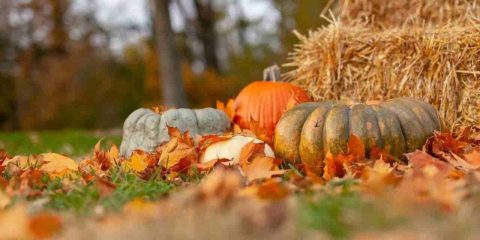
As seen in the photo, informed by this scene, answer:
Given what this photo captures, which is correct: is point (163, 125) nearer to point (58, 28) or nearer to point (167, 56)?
point (167, 56)

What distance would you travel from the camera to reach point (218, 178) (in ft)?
5.50

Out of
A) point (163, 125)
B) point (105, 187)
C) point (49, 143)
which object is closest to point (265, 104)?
point (163, 125)

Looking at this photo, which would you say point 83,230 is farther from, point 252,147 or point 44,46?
point 44,46

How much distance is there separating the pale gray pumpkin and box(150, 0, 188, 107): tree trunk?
4962mm

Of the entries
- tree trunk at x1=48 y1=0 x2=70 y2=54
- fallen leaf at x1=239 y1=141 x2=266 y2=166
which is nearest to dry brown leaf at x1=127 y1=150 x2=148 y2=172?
fallen leaf at x1=239 y1=141 x2=266 y2=166

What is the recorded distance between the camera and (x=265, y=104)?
3.95 meters

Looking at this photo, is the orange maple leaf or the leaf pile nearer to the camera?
the leaf pile

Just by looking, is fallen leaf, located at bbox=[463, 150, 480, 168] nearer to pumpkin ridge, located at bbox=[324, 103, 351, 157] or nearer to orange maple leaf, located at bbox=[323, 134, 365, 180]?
orange maple leaf, located at bbox=[323, 134, 365, 180]

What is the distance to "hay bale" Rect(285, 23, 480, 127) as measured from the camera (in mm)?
3852

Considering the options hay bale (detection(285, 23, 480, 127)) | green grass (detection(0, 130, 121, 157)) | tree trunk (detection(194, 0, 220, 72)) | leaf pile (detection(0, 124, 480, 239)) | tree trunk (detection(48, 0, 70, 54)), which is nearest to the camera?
leaf pile (detection(0, 124, 480, 239))

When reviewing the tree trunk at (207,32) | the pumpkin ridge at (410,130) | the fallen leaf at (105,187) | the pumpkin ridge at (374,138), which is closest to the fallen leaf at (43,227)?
the fallen leaf at (105,187)

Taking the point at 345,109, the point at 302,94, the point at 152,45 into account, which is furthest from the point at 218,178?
the point at 152,45

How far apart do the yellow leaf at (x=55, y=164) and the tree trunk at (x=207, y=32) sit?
11.5m

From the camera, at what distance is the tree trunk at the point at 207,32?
48.3 feet
